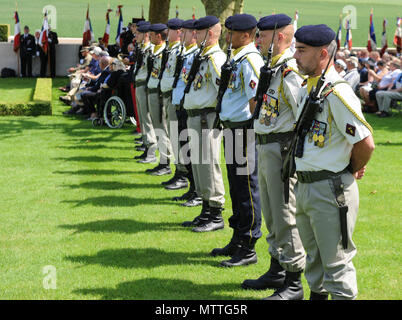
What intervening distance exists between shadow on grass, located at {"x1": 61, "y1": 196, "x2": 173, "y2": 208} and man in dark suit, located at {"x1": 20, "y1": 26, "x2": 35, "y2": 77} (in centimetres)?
2185

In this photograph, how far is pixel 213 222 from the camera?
793 centimetres

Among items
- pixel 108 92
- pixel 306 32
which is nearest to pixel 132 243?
pixel 306 32

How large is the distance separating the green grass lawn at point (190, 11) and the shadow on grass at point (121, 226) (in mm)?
38157

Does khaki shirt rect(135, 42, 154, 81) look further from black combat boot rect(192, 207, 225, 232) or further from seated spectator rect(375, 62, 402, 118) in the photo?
seated spectator rect(375, 62, 402, 118)

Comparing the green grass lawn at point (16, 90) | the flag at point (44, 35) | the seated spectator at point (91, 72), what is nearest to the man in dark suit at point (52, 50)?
the flag at point (44, 35)

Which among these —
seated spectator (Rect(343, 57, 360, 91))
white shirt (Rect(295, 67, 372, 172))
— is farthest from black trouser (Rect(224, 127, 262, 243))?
seated spectator (Rect(343, 57, 360, 91))

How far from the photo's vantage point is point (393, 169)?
11.6 meters

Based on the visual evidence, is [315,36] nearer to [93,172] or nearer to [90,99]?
[93,172]

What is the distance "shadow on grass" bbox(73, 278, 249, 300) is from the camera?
5.76 meters

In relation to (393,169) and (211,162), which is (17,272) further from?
(393,169)

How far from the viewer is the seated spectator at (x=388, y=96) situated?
18344 millimetres

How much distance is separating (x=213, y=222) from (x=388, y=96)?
1210 cm

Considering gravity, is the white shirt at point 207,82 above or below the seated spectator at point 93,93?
above

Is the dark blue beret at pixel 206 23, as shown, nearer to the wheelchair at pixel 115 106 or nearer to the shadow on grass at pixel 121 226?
the shadow on grass at pixel 121 226
